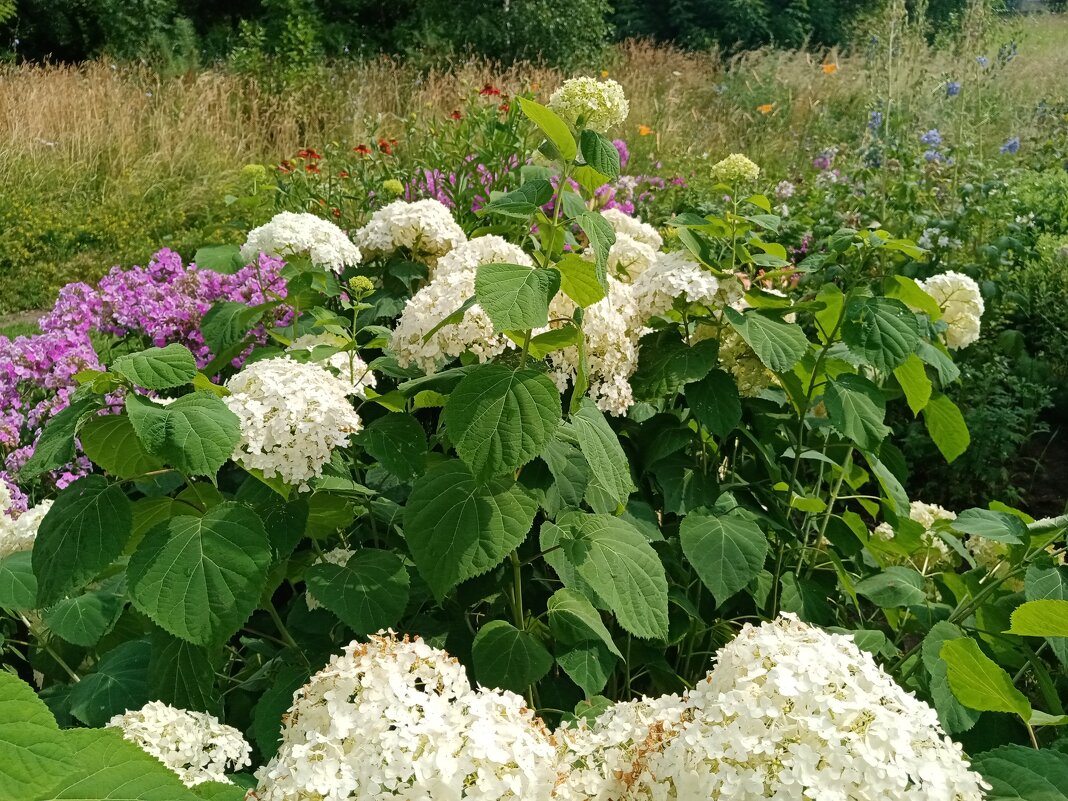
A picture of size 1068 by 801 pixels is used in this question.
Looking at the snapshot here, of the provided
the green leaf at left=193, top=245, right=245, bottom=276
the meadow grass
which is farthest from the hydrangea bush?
the meadow grass

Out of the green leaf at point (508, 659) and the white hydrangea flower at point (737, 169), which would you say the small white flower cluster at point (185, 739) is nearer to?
the green leaf at point (508, 659)

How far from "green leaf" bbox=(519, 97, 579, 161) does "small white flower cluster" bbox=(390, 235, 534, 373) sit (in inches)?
10.5

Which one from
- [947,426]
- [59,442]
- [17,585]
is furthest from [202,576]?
[947,426]

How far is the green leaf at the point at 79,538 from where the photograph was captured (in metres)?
1.44

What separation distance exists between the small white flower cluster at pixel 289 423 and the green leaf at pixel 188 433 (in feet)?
0.29

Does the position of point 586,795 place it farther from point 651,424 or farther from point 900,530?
point 900,530

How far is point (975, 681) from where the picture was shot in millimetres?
1211

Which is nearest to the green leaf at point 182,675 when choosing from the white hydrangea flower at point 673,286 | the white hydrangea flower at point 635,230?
the white hydrangea flower at point 673,286

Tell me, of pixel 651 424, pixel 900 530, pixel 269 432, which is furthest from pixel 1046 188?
pixel 269 432

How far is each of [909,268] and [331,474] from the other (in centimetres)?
329

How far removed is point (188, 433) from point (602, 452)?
0.67 m

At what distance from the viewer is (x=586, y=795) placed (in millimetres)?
1001

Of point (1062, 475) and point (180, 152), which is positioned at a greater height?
point (180, 152)

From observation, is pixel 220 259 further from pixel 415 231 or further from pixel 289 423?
pixel 289 423
